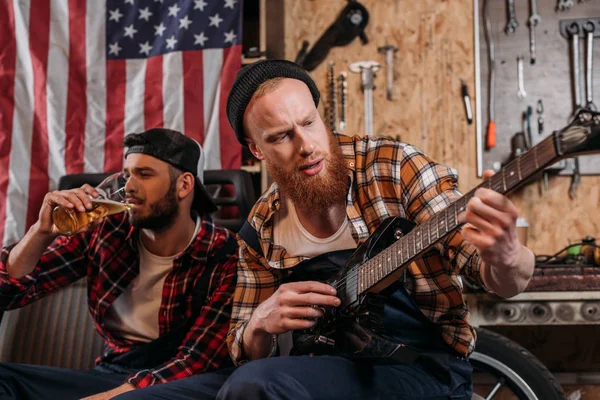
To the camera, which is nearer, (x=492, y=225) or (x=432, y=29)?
(x=492, y=225)

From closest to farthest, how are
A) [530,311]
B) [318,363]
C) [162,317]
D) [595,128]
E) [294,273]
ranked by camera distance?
[595,128]
[318,363]
[294,273]
[162,317]
[530,311]

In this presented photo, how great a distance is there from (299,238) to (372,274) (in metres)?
0.37

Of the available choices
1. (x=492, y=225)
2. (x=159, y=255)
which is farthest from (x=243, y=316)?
(x=492, y=225)

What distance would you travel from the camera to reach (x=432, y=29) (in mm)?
3291

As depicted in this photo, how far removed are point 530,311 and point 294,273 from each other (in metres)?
1.20

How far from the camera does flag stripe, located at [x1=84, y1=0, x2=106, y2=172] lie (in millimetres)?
3117

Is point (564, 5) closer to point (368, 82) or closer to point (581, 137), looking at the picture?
point (368, 82)

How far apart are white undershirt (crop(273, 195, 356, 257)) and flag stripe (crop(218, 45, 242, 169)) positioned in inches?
51.2

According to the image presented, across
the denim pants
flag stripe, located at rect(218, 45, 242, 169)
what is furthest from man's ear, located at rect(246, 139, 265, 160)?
flag stripe, located at rect(218, 45, 242, 169)

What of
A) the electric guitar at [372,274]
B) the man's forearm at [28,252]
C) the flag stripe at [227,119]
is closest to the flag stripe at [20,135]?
the flag stripe at [227,119]

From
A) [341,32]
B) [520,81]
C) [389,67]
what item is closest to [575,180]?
[520,81]

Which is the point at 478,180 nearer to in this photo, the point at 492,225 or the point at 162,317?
the point at 162,317

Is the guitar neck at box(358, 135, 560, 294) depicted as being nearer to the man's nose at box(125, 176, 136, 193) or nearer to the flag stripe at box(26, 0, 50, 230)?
the man's nose at box(125, 176, 136, 193)

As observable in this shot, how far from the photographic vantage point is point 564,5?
3.17 meters
